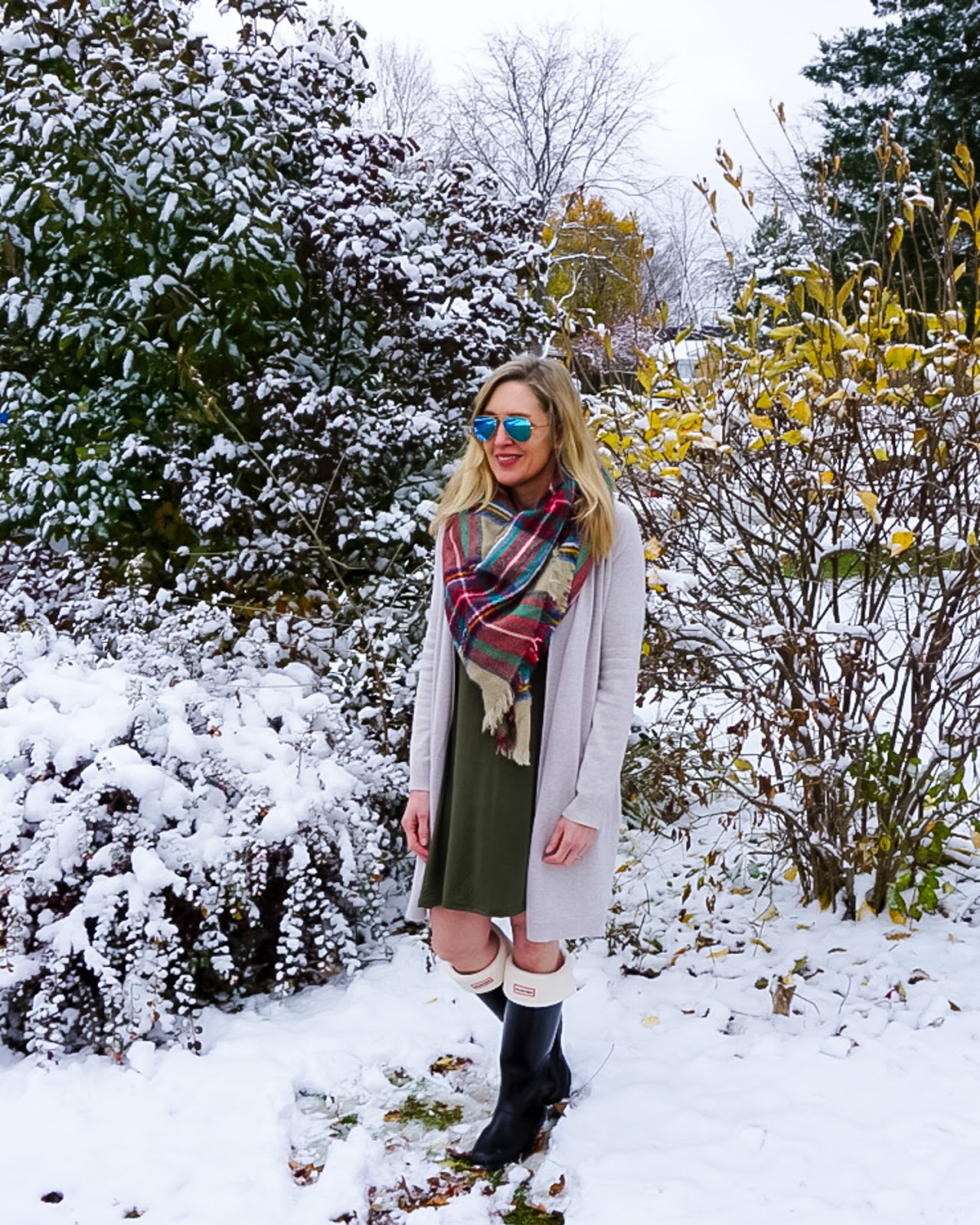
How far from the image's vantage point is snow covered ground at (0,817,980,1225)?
7.12ft

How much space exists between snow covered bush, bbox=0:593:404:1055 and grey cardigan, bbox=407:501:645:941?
3.38ft

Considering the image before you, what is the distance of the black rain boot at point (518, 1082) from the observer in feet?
7.51

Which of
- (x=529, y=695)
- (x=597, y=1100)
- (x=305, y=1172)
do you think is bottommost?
(x=305, y=1172)

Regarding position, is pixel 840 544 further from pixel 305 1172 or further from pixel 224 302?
pixel 224 302

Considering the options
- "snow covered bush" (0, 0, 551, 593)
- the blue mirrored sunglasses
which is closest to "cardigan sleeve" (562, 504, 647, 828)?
the blue mirrored sunglasses

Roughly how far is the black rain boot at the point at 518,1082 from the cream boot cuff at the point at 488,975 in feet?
0.20

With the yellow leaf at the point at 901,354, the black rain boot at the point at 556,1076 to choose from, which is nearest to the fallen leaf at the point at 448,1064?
the black rain boot at the point at 556,1076

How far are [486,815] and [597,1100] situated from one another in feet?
3.01

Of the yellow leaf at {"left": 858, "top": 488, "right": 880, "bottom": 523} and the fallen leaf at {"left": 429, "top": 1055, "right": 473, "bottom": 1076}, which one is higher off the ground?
the yellow leaf at {"left": 858, "top": 488, "right": 880, "bottom": 523}

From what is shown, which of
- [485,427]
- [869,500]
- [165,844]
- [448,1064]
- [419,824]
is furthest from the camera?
[165,844]

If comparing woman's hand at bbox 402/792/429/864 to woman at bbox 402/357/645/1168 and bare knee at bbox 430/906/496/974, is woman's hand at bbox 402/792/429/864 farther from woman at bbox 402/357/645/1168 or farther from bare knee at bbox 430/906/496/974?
A: bare knee at bbox 430/906/496/974

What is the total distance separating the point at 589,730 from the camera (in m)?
2.15

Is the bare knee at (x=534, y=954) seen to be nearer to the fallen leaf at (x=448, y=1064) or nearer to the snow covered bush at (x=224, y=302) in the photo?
the fallen leaf at (x=448, y=1064)

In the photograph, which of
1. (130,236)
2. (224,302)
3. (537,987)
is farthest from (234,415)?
(537,987)
